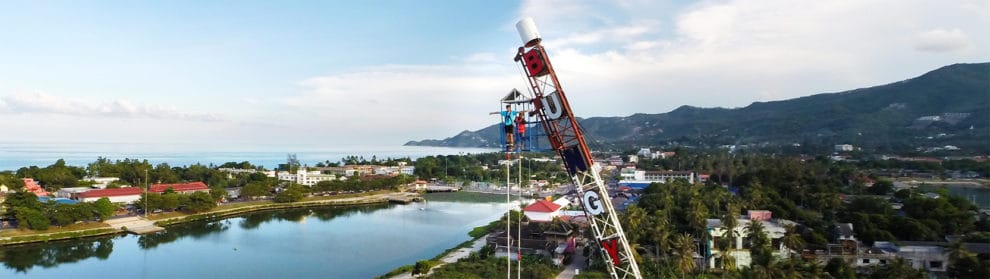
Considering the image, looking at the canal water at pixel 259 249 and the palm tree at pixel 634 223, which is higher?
the palm tree at pixel 634 223

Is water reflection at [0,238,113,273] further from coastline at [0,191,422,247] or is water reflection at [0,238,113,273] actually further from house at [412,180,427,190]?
house at [412,180,427,190]

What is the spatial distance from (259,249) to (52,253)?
9.71 m

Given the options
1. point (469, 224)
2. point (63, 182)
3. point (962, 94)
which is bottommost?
point (469, 224)

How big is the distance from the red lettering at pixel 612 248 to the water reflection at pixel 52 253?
86.2 feet

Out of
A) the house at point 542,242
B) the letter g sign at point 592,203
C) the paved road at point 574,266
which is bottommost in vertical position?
the paved road at point 574,266

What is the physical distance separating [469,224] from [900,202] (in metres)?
31.2

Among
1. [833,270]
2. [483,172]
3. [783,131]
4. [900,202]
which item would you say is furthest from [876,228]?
[783,131]

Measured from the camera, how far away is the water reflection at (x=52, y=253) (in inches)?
925

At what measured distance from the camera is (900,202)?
3728 cm

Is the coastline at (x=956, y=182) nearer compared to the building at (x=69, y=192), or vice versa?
the building at (x=69, y=192)

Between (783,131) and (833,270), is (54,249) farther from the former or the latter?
(783,131)

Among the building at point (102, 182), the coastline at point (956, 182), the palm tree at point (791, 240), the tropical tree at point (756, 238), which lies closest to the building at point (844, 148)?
the coastline at point (956, 182)

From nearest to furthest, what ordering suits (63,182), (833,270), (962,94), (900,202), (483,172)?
(833,270) < (900,202) < (63,182) < (483,172) < (962,94)

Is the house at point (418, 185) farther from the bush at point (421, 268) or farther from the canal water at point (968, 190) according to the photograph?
the canal water at point (968, 190)
